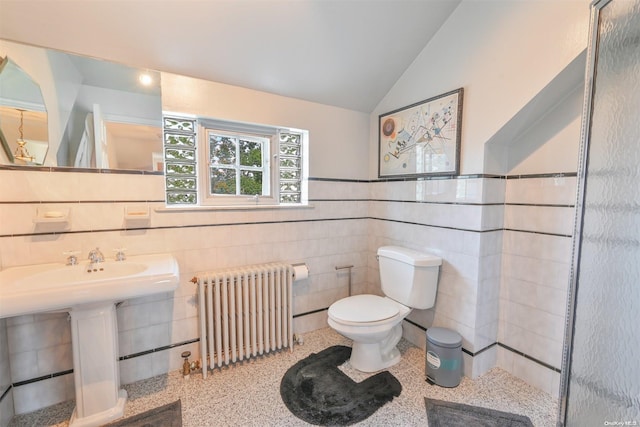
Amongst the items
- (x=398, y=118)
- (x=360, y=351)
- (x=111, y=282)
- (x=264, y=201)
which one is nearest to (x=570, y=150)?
(x=398, y=118)

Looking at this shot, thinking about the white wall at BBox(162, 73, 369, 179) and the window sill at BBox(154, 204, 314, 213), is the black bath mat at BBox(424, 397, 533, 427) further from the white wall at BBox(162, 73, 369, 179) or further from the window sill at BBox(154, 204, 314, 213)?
the white wall at BBox(162, 73, 369, 179)

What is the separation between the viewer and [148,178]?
1751 mm

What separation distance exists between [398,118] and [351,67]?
0.56m

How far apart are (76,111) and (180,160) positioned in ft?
1.93

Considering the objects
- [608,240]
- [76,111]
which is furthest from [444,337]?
[76,111]

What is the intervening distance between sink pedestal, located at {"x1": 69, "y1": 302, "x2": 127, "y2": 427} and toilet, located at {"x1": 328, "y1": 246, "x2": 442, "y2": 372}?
4.13 ft

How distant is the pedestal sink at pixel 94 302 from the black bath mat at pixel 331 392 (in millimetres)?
965

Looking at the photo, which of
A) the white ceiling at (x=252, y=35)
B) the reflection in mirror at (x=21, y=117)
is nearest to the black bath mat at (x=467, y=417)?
the white ceiling at (x=252, y=35)

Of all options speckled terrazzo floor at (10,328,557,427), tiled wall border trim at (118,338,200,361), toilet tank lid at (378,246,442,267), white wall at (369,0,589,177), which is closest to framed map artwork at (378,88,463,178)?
white wall at (369,0,589,177)

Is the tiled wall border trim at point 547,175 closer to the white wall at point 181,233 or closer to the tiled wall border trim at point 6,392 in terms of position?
the white wall at point 181,233

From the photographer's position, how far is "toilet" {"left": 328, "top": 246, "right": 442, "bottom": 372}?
5.90 feet

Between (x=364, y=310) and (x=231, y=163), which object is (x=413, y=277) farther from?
(x=231, y=163)

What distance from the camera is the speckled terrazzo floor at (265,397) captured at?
1513 millimetres

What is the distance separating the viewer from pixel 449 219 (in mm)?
1956
